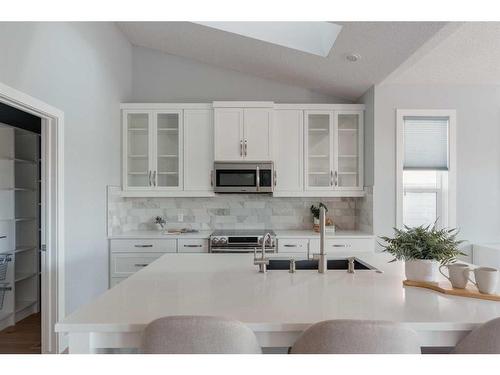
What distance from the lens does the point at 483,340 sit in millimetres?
1223

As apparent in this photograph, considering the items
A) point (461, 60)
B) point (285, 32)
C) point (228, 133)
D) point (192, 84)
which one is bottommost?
point (228, 133)

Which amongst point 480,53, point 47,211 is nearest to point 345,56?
point 480,53

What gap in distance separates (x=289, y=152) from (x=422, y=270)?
8.49 ft

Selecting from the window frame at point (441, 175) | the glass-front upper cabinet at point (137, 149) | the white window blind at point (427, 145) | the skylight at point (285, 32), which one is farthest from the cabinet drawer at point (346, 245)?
the glass-front upper cabinet at point (137, 149)

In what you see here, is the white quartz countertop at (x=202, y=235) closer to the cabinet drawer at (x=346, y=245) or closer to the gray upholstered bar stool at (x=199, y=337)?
the cabinet drawer at (x=346, y=245)

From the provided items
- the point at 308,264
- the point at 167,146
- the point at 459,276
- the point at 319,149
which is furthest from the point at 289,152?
the point at 459,276

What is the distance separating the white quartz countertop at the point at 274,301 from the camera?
1300 millimetres

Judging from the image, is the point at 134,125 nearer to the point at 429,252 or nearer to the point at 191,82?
the point at 191,82

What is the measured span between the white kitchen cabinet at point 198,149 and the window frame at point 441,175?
6.53 feet

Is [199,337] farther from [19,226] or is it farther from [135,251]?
[19,226]

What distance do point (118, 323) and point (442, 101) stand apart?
151 inches

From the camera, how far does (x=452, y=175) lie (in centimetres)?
391

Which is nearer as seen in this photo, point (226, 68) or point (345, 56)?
point (345, 56)

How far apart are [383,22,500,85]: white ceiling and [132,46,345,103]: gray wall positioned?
4.29ft
